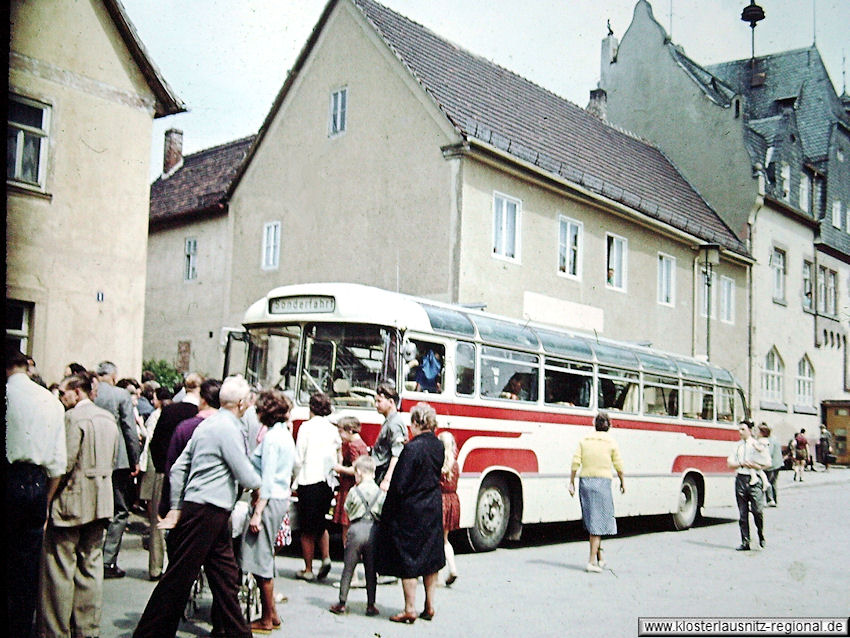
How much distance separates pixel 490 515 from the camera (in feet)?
42.0

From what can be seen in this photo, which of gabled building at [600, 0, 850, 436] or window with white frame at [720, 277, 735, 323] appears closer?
window with white frame at [720, 277, 735, 323]


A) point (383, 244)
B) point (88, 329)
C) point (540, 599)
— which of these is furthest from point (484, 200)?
point (540, 599)

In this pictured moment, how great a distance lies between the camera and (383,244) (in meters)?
22.0

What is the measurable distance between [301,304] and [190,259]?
59.6 feet

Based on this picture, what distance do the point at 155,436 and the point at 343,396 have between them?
9.10 ft

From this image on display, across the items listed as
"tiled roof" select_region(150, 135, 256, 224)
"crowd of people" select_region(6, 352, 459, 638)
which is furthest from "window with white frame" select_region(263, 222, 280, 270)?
"crowd of people" select_region(6, 352, 459, 638)

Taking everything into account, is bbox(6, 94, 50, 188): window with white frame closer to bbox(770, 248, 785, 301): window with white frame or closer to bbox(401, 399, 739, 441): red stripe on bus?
bbox(401, 399, 739, 441): red stripe on bus

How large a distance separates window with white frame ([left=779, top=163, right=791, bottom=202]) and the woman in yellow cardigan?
26.9 m

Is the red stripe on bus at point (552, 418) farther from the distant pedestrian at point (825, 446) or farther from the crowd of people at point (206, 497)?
the distant pedestrian at point (825, 446)

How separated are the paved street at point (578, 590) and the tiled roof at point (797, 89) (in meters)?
27.8

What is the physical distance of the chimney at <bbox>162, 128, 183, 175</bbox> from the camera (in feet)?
116

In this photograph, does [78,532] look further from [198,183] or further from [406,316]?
[198,183]

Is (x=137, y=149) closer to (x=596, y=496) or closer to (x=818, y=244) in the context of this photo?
(x=596, y=496)

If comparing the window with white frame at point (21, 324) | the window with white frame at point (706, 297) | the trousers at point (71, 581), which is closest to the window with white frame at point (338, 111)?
the window with white frame at point (21, 324)
